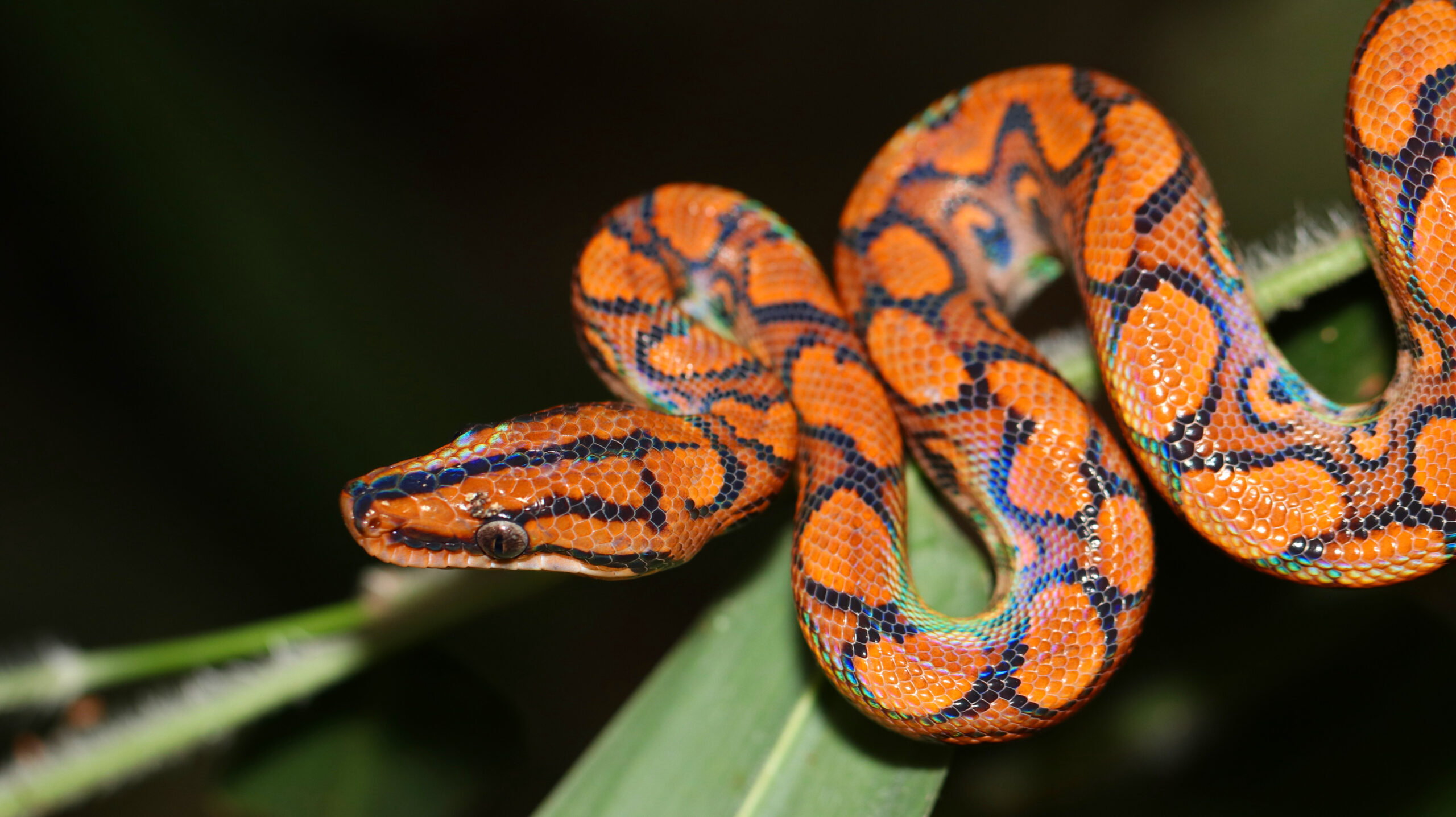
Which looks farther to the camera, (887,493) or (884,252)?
(884,252)

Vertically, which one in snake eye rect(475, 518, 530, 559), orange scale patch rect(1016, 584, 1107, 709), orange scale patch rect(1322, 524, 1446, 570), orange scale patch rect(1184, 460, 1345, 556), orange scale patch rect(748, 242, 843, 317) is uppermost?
orange scale patch rect(748, 242, 843, 317)

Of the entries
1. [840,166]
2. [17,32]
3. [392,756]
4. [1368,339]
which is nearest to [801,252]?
[1368,339]

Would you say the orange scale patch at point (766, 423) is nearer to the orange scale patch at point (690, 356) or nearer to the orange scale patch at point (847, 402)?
the orange scale patch at point (847, 402)

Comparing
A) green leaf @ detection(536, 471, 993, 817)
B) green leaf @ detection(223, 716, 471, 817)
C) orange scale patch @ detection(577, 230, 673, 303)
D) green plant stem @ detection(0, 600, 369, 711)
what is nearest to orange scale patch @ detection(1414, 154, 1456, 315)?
green leaf @ detection(536, 471, 993, 817)

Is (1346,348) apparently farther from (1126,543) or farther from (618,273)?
(618,273)

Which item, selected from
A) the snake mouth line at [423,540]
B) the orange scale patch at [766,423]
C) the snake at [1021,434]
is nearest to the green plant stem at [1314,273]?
the snake at [1021,434]

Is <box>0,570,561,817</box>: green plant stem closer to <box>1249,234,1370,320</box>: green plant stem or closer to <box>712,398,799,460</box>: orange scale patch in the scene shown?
<box>712,398,799,460</box>: orange scale patch

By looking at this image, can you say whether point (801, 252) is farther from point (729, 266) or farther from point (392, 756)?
point (392, 756)
